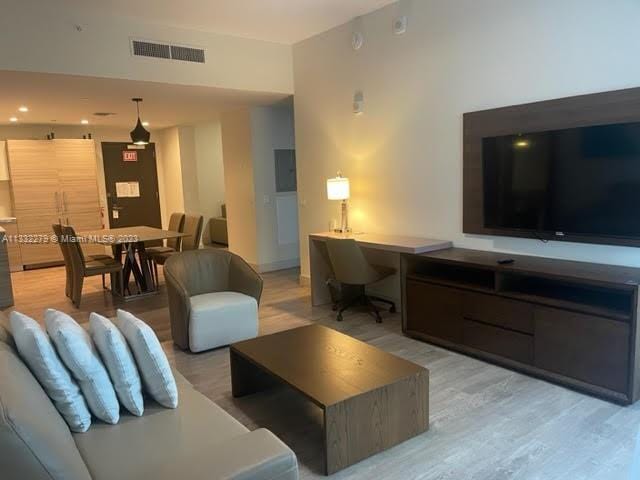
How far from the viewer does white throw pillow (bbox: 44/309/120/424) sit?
1.79 meters

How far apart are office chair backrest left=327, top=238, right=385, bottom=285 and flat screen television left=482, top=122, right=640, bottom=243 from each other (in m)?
1.11

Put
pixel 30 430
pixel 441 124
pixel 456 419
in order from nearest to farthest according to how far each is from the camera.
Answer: pixel 30 430 < pixel 456 419 < pixel 441 124

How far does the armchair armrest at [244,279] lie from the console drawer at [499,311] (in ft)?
5.49

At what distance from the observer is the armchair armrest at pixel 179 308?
12.2ft

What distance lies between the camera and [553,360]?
3062mm

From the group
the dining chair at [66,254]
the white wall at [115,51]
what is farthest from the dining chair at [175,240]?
the white wall at [115,51]

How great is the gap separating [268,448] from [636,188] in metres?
2.70

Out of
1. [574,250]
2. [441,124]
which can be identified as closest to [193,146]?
[441,124]

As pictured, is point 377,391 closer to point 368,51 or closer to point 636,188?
point 636,188

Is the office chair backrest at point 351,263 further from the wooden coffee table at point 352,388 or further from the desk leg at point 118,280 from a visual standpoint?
the desk leg at point 118,280

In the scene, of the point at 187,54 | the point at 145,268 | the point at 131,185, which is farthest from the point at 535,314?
the point at 131,185

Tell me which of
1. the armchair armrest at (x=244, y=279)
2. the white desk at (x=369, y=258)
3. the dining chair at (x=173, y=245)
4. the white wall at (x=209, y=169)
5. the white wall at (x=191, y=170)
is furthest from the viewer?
the white wall at (x=209, y=169)

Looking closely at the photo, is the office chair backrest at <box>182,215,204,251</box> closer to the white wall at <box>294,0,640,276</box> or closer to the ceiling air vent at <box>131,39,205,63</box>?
the white wall at <box>294,0,640,276</box>

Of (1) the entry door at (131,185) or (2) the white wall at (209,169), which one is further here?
(2) the white wall at (209,169)
